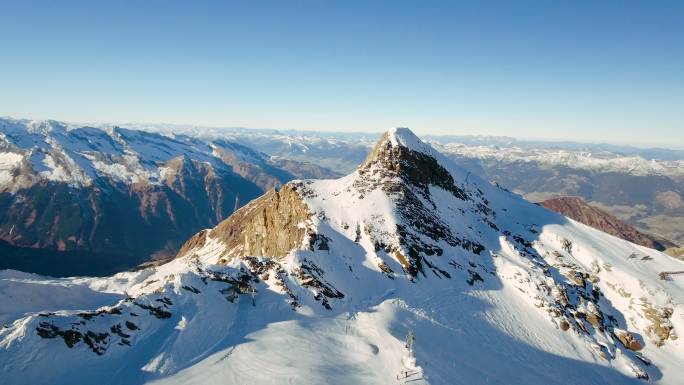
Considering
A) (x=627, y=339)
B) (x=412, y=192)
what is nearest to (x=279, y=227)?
(x=412, y=192)

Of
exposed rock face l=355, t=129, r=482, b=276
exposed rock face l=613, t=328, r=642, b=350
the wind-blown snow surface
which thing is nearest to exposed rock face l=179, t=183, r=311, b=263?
the wind-blown snow surface

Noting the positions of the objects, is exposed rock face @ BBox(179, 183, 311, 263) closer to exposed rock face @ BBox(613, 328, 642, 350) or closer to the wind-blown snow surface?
the wind-blown snow surface

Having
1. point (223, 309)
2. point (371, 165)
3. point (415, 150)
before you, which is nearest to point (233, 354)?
point (223, 309)

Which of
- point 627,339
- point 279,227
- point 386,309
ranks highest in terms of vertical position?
point 279,227

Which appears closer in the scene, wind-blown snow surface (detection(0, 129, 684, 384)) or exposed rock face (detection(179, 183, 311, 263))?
wind-blown snow surface (detection(0, 129, 684, 384))

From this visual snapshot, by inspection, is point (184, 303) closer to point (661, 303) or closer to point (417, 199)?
point (417, 199)

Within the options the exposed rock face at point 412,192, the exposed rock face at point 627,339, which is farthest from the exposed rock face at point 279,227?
the exposed rock face at point 627,339

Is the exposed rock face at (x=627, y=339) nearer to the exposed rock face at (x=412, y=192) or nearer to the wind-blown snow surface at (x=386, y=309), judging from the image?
the wind-blown snow surface at (x=386, y=309)

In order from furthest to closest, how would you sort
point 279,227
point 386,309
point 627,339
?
point 279,227
point 627,339
point 386,309

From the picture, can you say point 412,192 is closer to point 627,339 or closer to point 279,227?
point 279,227
